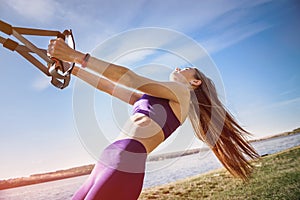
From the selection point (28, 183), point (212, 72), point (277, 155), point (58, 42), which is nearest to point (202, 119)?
point (212, 72)

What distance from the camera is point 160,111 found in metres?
0.77

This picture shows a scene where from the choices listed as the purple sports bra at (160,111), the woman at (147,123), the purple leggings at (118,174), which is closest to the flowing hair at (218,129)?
the woman at (147,123)

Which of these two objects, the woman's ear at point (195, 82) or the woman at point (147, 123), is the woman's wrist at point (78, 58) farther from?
the woman's ear at point (195, 82)

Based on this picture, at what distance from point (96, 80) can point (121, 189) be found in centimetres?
39

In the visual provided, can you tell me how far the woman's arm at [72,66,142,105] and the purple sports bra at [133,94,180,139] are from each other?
0.51 feet

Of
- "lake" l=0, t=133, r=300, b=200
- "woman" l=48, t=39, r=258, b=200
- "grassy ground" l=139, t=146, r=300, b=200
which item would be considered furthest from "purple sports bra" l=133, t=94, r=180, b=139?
"grassy ground" l=139, t=146, r=300, b=200

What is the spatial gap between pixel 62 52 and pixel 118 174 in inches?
11.1

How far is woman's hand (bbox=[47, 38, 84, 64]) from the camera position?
625 millimetres

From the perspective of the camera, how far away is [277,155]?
3.13 m

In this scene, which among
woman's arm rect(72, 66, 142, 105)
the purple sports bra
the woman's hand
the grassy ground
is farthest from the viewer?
the grassy ground

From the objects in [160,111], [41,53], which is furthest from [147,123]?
[41,53]

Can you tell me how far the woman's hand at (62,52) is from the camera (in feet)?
2.05

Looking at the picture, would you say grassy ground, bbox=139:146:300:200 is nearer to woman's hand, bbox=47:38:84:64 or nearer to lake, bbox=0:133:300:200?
lake, bbox=0:133:300:200

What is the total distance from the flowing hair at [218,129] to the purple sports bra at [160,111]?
0.55 ft
